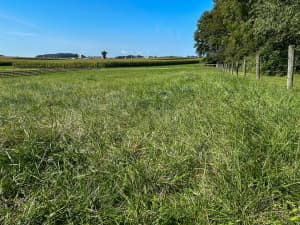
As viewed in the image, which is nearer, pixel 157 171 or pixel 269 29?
pixel 157 171

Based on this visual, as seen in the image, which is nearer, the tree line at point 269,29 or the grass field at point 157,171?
the grass field at point 157,171

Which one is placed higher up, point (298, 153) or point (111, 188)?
point (298, 153)

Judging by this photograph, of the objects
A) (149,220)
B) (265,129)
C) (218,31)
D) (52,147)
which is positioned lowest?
(149,220)

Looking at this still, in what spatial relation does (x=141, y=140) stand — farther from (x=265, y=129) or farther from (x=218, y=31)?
(x=218, y=31)

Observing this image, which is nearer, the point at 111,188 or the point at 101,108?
the point at 111,188

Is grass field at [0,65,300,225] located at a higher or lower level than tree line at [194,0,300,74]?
lower

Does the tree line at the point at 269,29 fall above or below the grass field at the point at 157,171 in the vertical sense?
above

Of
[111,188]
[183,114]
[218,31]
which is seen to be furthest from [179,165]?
[218,31]

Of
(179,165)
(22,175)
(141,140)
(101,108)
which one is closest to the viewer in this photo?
(22,175)

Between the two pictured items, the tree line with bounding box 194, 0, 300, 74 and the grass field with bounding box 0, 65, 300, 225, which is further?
the tree line with bounding box 194, 0, 300, 74

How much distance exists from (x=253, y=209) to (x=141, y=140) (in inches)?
60.2

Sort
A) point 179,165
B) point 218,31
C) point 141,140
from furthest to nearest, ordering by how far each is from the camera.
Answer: point 218,31, point 141,140, point 179,165

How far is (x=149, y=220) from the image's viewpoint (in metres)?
1.73

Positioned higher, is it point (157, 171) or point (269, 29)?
point (269, 29)
